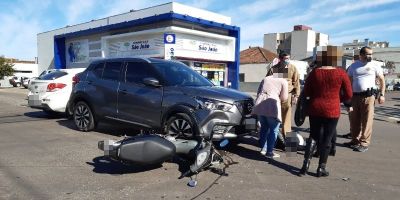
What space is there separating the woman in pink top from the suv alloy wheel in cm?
393

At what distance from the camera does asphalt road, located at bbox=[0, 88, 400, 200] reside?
4.81 m

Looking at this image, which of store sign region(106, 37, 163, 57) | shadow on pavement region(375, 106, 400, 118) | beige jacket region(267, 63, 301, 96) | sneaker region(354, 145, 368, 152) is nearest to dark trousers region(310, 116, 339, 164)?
beige jacket region(267, 63, 301, 96)

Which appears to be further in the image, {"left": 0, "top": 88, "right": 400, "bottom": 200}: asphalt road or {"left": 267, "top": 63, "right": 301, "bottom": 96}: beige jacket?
{"left": 267, "top": 63, "right": 301, "bottom": 96}: beige jacket

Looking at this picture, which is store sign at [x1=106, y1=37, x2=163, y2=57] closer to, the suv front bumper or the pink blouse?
the suv front bumper

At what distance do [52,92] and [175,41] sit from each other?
812 cm

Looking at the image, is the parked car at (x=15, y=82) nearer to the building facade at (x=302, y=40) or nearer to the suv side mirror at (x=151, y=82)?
the building facade at (x=302, y=40)

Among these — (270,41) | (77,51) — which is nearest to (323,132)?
(77,51)

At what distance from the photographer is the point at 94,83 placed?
868 cm

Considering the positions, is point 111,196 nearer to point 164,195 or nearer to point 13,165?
point 164,195

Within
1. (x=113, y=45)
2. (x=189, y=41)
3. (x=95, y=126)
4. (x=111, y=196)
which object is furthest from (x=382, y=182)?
(x=113, y=45)

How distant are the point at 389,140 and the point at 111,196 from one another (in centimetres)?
675

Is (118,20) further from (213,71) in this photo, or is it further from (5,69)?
(5,69)

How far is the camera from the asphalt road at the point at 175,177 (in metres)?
4.81

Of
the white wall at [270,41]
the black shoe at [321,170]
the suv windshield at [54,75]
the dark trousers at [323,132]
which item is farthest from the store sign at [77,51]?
the white wall at [270,41]
